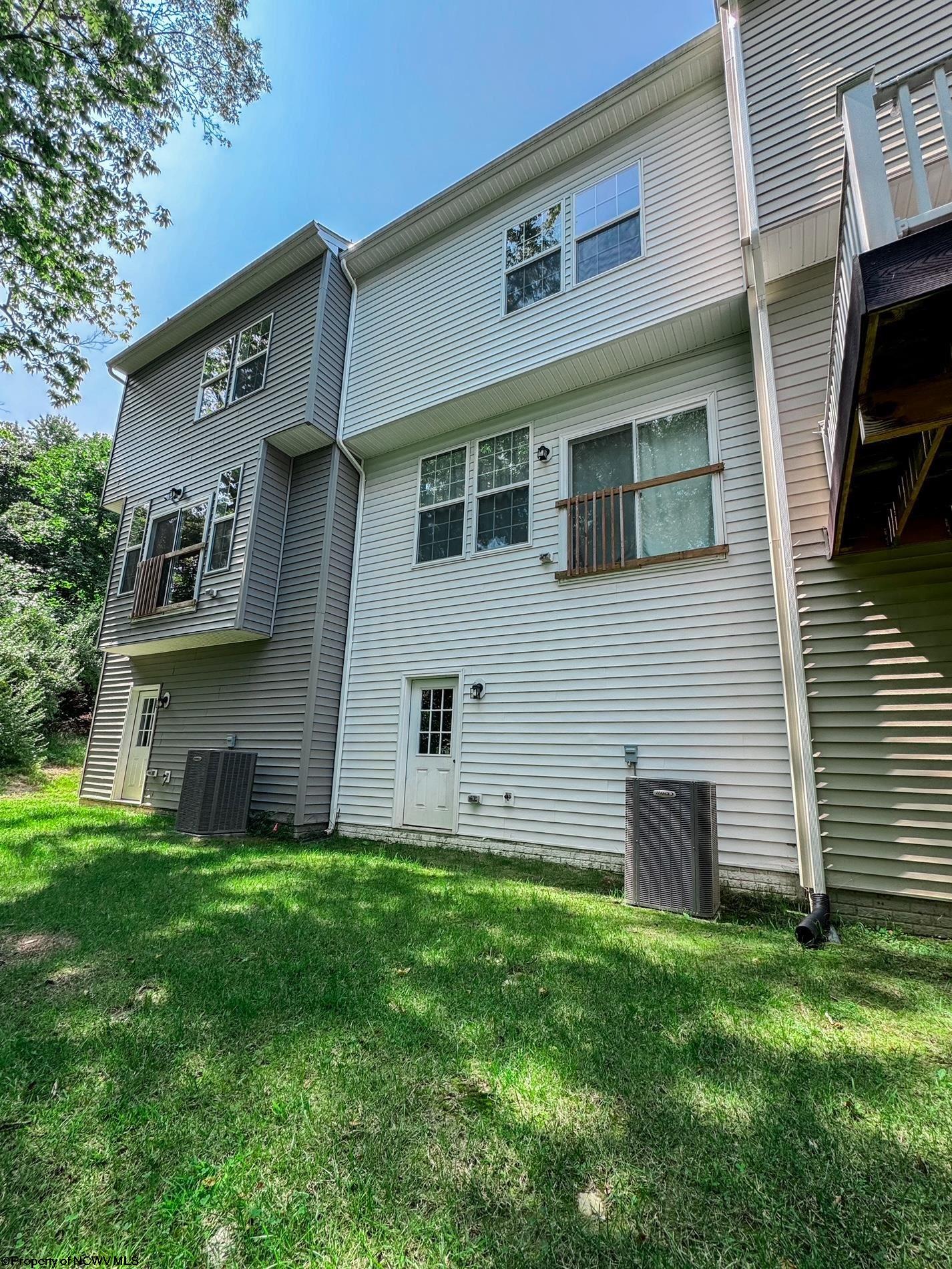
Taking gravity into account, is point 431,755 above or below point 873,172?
below

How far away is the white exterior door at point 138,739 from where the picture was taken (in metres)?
9.26

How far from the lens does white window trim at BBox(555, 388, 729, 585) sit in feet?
17.0

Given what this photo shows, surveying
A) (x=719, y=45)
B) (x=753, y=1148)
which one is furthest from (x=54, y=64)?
(x=753, y=1148)

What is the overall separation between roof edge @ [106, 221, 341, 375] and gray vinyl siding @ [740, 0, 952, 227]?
5.88 m

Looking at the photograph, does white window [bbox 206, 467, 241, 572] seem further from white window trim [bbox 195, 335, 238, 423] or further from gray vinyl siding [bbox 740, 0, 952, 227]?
gray vinyl siding [bbox 740, 0, 952, 227]

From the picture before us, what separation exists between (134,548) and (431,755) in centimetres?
712

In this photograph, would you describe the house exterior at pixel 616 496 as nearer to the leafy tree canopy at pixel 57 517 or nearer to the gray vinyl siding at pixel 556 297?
the gray vinyl siding at pixel 556 297

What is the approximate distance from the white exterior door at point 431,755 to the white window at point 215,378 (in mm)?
6317

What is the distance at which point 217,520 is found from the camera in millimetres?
8461

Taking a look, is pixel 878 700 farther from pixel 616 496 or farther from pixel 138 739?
pixel 138 739

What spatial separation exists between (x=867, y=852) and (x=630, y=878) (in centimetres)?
163

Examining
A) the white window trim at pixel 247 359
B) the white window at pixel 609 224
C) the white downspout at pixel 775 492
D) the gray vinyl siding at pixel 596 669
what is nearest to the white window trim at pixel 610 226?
the white window at pixel 609 224

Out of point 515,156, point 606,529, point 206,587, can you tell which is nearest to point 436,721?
point 606,529

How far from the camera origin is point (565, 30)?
750 centimetres
